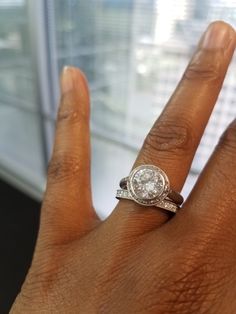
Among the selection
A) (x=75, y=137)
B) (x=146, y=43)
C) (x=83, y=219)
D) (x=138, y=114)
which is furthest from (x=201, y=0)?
(x=83, y=219)

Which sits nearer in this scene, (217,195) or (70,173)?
(217,195)

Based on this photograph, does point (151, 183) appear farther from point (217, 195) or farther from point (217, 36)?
point (217, 36)

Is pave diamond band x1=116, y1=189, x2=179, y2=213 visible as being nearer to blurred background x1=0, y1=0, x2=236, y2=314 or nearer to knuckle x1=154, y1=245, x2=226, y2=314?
knuckle x1=154, y1=245, x2=226, y2=314

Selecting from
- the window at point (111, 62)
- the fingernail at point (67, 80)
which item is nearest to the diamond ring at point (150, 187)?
the fingernail at point (67, 80)

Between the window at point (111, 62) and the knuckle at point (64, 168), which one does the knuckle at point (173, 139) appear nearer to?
the knuckle at point (64, 168)

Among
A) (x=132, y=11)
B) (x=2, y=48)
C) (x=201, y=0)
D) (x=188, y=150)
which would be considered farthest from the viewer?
(x=2, y=48)

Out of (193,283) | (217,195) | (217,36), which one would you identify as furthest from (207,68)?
(193,283)

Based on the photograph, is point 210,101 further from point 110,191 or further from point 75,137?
point 110,191

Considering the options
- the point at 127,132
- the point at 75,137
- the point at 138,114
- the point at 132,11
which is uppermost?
the point at 132,11
